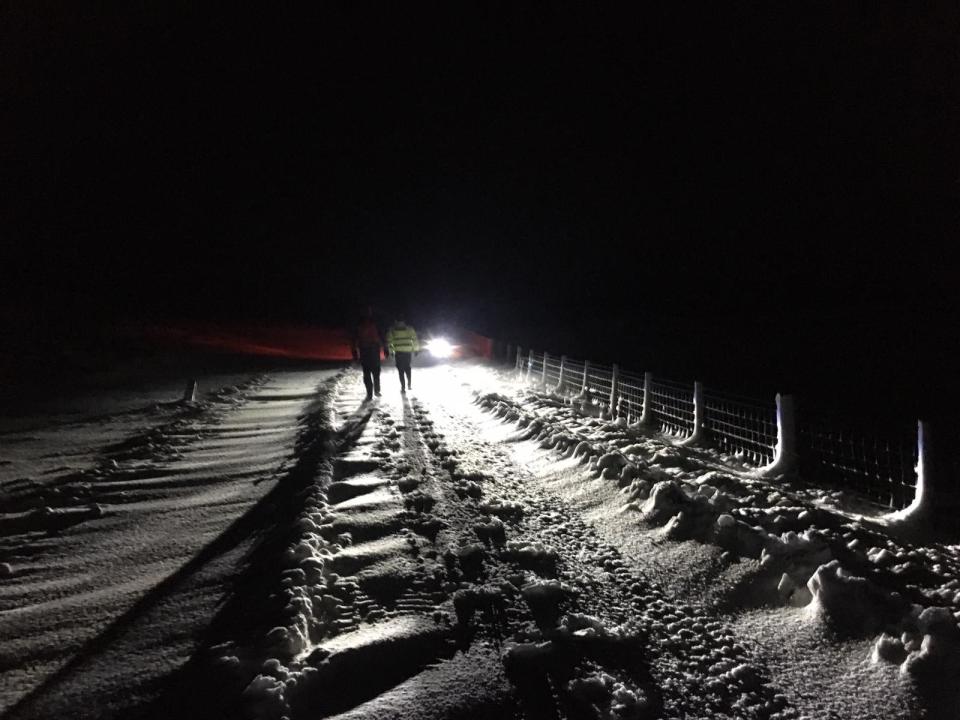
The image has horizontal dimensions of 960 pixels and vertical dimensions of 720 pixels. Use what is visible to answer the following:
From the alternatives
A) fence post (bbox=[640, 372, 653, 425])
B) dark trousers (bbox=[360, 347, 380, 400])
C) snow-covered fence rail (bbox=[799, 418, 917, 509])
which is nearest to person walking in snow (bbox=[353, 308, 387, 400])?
dark trousers (bbox=[360, 347, 380, 400])

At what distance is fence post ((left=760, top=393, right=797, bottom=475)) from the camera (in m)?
6.01

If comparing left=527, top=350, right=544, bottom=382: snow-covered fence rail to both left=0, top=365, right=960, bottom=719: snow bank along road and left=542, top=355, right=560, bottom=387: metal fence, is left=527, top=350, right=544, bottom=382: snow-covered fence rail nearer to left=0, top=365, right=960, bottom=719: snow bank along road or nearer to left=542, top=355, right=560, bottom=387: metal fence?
left=542, top=355, right=560, bottom=387: metal fence

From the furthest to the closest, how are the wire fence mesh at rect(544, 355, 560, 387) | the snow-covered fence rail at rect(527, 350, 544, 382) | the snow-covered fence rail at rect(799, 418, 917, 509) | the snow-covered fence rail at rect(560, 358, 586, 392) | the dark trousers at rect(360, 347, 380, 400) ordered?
the snow-covered fence rail at rect(527, 350, 544, 382), the wire fence mesh at rect(544, 355, 560, 387), the snow-covered fence rail at rect(560, 358, 586, 392), the dark trousers at rect(360, 347, 380, 400), the snow-covered fence rail at rect(799, 418, 917, 509)

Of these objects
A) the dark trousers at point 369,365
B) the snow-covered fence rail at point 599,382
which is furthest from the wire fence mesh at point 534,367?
the dark trousers at point 369,365

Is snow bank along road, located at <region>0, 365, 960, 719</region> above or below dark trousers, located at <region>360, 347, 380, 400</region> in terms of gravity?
below

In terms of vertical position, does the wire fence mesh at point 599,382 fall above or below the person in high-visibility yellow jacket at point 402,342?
below

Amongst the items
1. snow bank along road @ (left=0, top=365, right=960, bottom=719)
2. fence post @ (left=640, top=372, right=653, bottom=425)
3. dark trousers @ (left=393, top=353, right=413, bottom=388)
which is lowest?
snow bank along road @ (left=0, top=365, right=960, bottom=719)

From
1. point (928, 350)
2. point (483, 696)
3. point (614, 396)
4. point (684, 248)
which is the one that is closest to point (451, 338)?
point (614, 396)

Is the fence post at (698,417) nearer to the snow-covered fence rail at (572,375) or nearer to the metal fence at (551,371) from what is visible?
the snow-covered fence rail at (572,375)

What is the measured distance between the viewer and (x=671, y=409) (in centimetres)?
852

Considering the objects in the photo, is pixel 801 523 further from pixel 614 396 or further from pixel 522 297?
pixel 522 297

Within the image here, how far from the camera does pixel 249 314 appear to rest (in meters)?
52.3

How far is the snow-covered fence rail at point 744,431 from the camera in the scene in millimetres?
6621

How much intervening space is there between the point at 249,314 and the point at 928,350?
187 ft
